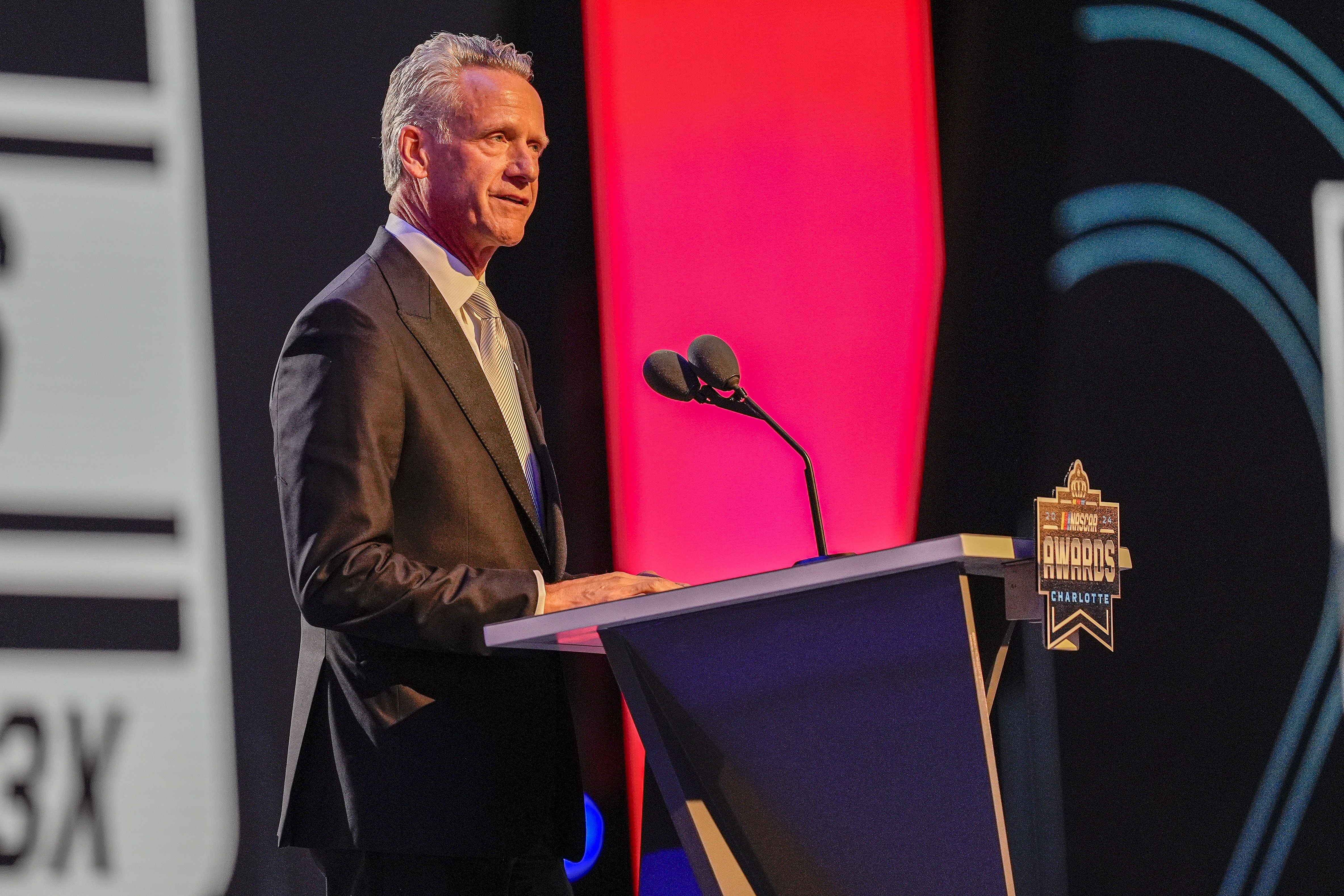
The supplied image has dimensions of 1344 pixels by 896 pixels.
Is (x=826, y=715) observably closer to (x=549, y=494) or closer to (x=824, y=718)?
(x=824, y=718)

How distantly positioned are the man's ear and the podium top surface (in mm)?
800

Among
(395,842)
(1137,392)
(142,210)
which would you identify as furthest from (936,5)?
(395,842)

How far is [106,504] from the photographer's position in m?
2.50

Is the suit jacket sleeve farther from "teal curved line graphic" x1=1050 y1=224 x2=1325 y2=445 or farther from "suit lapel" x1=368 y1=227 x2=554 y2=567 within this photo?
A: "teal curved line graphic" x1=1050 y1=224 x2=1325 y2=445

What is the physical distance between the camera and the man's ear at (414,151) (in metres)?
2.02

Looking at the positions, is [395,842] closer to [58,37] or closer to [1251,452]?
[58,37]

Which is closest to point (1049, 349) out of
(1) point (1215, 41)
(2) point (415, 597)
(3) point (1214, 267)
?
(3) point (1214, 267)

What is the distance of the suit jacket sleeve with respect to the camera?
1568mm

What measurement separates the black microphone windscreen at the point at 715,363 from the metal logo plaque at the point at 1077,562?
66cm

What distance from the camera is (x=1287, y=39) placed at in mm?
3467

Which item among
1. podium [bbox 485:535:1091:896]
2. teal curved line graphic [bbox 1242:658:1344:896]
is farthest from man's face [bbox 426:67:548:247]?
teal curved line graphic [bbox 1242:658:1344:896]

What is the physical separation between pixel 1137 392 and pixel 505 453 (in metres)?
1.91

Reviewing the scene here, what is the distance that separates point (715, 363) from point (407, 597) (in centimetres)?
57

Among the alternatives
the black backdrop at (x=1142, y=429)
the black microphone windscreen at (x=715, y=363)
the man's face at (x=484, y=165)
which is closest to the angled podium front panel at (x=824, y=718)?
the black microphone windscreen at (x=715, y=363)
